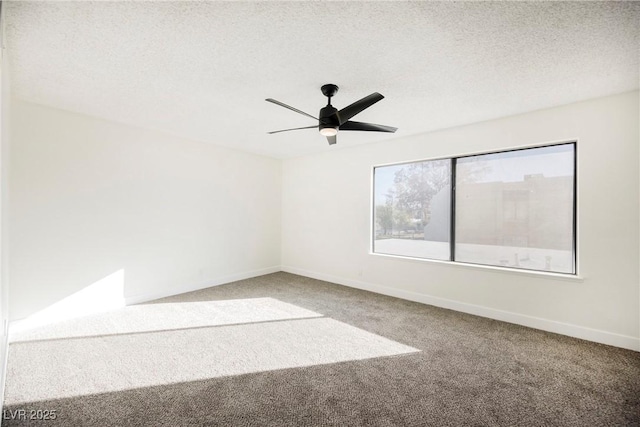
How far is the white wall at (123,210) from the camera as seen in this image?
3148mm

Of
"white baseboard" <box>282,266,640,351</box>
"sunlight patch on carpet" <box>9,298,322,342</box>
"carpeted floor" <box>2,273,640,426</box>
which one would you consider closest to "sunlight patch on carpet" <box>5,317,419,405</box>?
"carpeted floor" <box>2,273,640,426</box>

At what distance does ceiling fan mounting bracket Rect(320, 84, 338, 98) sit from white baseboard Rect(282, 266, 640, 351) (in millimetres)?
3078

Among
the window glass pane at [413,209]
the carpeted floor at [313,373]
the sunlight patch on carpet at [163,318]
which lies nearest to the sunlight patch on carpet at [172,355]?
the carpeted floor at [313,373]

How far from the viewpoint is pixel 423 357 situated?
258cm

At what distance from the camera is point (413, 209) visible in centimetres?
446

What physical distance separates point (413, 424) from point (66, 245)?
4.08m

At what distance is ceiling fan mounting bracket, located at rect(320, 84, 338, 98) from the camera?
2633mm

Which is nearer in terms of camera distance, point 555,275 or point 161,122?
point 555,275

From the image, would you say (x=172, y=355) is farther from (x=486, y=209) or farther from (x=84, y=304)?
(x=486, y=209)

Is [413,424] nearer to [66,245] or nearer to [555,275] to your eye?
[555,275]

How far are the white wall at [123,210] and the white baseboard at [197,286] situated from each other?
21 millimetres

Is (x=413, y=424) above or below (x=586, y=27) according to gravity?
below

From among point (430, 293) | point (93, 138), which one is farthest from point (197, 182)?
point (430, 293)

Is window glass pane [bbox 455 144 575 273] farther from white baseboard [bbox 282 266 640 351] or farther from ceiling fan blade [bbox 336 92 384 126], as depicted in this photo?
ceiling fan blade [bbox 336 92 384 126]
